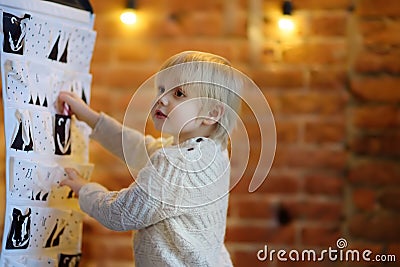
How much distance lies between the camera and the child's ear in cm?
133

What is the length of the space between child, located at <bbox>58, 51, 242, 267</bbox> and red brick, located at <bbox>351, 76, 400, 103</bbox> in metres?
0.64

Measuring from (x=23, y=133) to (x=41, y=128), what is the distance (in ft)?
0.24

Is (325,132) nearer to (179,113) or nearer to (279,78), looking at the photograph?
(279,78)

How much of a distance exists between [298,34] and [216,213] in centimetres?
75

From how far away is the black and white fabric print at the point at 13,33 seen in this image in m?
Result: 1.24

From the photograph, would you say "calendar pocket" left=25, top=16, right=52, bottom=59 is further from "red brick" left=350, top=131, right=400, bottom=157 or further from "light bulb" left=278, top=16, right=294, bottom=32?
"red brick" left=350, top=131, right=400, bottom=157

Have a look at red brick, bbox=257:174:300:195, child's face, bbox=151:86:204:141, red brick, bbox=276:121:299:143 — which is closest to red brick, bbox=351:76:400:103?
red brick, bbox=276:121:299:143

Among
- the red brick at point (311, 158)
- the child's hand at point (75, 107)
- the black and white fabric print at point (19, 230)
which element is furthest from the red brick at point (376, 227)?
the black and white fabric print at point (19, 230)

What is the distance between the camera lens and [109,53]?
6.44 ft

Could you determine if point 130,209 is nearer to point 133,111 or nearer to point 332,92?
point 133,111

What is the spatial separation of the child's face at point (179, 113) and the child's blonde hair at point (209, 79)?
2cm

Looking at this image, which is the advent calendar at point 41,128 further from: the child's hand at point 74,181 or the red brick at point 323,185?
the red brick at point 323,185

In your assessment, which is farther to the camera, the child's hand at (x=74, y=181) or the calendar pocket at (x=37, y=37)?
the child's hand at (x=74, y=181)

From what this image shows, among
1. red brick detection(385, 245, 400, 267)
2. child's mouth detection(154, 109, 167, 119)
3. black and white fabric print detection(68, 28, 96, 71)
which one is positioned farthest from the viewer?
red brick detection(385, 245, 400, 267)
